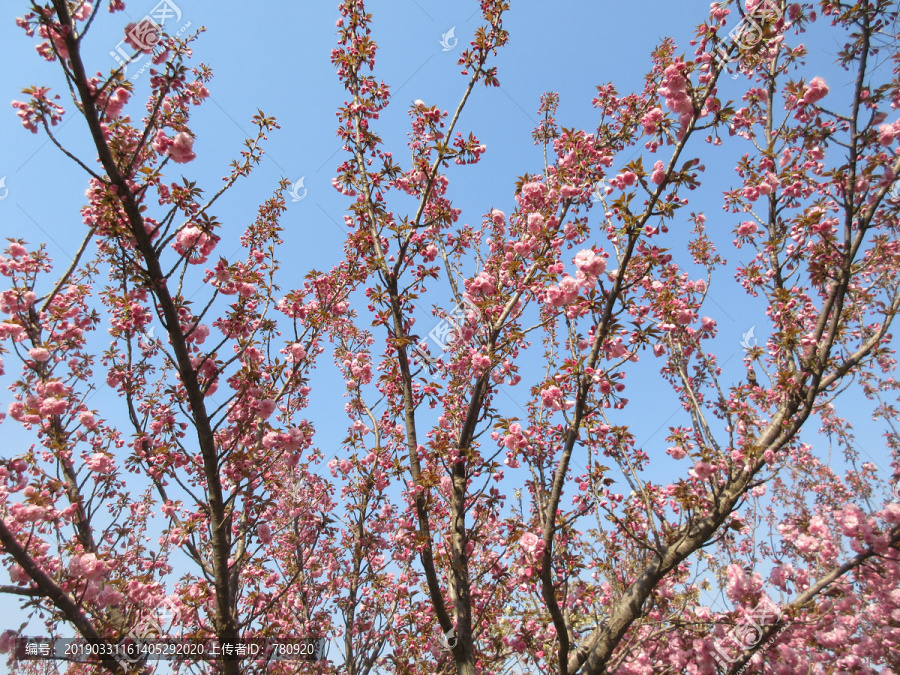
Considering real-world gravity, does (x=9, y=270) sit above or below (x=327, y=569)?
above

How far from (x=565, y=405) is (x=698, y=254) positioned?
325 cm

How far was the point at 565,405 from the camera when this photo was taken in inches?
184

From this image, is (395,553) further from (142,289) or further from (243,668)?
(142,289)

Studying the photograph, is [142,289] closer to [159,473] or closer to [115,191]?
[115,191]

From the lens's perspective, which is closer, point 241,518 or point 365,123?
point 241,518

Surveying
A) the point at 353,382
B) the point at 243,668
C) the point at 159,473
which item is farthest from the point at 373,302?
the point at 243,668

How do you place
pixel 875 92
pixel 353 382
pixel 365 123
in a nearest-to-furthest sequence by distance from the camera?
pixel 875 92 < pixel 365 123 < pixel 353 382

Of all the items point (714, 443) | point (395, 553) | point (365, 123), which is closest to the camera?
point (714, 443)

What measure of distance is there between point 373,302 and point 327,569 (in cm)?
544

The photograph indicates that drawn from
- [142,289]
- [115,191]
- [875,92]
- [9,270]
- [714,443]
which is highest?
[9,270]

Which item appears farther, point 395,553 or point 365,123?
point 395,553

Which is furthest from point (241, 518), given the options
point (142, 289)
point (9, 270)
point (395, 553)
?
point (9, 270)

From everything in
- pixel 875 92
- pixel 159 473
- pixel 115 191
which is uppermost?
pixel 875 92

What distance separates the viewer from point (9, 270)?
18.9 feet
